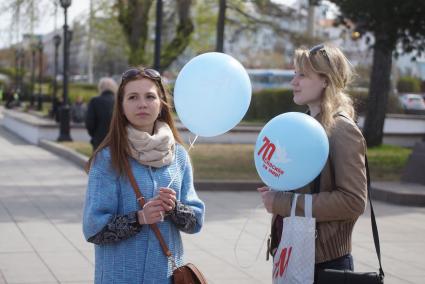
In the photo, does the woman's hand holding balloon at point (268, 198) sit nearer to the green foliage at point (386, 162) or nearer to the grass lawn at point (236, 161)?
the grass lawn at point (236, 161)

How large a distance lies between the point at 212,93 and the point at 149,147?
0.56m

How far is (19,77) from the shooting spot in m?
80.1

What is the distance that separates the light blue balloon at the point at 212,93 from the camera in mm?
4375

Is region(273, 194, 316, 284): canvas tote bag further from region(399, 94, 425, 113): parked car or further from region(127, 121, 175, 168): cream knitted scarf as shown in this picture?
region(399, 94, 425, 113): parked car

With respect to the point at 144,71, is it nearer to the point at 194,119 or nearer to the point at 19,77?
the point at 194,119

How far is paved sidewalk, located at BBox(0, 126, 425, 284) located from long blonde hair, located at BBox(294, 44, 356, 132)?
2.17 meters

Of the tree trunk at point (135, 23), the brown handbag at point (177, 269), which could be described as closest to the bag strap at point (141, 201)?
the brown handbag at point (177, 269)

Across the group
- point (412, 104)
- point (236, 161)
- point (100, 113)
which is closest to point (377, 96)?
point (236, 161)

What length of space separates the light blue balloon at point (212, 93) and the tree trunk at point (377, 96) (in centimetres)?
2110

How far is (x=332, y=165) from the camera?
13.4 ft

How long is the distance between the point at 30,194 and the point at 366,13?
860cm

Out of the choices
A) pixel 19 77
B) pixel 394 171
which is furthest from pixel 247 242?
pixel 19 77

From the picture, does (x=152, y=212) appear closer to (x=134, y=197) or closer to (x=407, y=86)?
(x=134, y=197)

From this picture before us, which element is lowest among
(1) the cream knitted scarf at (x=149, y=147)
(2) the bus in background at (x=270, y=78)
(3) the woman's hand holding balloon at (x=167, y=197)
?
(2) the bus in background at (x=270, y=78)
